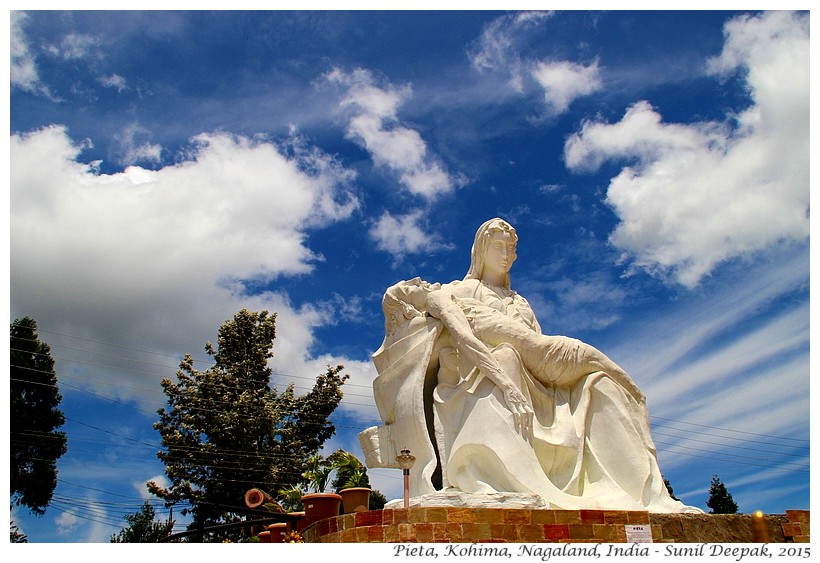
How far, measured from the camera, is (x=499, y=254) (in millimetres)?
9797

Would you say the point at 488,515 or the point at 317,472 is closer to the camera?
the point at 488,515

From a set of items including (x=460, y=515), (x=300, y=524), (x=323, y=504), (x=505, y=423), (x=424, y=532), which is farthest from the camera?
(x=300, y=524)

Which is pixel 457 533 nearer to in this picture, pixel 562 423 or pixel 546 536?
pixel 546 536

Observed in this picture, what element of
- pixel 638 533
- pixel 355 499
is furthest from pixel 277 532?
pixel 638 533

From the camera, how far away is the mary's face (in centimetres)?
980

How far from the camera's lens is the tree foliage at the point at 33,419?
2242 cm

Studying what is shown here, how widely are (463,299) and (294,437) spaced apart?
590 inches

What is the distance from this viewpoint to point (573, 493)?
25.5 feet

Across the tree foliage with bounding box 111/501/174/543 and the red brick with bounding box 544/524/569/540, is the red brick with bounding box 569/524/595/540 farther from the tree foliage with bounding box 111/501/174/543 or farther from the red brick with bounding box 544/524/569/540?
the tree foliage with bounding box 111/501/174/543

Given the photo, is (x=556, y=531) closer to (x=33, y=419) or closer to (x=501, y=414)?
(x=501, y=414)

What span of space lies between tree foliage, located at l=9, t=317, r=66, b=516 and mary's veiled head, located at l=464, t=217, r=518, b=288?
18.4 metres

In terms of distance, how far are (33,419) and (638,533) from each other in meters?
22.0

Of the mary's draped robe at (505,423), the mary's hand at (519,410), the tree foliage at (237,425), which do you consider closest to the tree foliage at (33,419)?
the tree foliage at (237,425)

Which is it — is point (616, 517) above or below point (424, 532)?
above
